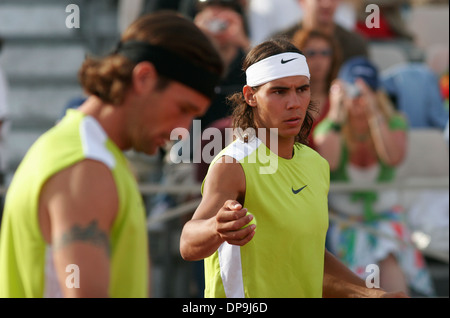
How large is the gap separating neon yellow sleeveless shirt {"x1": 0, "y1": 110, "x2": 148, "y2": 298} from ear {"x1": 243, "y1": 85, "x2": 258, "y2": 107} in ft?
1.25

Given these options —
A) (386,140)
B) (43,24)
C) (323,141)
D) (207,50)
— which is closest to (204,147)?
(207,50)

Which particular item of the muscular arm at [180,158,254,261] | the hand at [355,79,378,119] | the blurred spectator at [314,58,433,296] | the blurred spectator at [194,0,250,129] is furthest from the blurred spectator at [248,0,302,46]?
the muscular arm at [180,158,254,261]

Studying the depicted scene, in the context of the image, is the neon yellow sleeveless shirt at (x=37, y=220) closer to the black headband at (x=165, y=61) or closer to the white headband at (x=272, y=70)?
the black headband at (x=165, y=61)

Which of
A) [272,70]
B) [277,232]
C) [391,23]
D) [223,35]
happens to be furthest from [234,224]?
[391,23]

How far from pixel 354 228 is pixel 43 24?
4.55 metres

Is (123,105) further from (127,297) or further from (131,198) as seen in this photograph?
(127,297)

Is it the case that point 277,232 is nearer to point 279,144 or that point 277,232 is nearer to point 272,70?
point 279,144

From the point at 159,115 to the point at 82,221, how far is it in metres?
0.43

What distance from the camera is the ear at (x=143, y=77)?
7.73 ft

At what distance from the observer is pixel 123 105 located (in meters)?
2.37

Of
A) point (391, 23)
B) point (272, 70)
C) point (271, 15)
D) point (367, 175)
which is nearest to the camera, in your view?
point (272, 70)

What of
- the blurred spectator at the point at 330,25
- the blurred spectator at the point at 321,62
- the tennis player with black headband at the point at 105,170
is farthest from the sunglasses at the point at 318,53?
the tennis player with black headband at the point at 105,170

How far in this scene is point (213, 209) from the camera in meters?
2.21

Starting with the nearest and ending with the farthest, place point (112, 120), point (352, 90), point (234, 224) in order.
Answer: point (234, 224), point (112, 120), point (352, 90)
